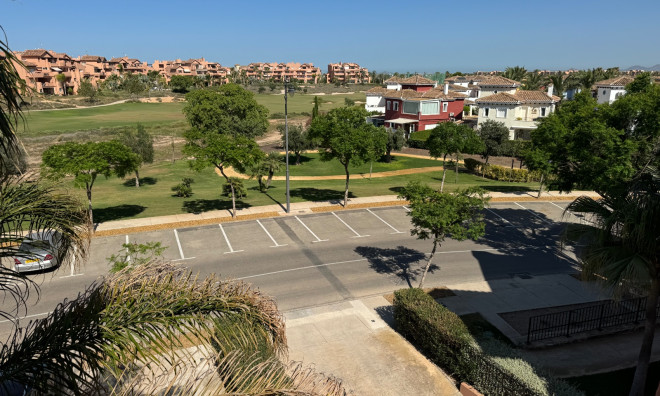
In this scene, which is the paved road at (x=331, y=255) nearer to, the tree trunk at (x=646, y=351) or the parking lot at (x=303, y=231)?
the parking lot at (x=303, y=231)

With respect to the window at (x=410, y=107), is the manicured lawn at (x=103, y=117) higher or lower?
lower

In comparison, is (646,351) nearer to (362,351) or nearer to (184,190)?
(362,351)

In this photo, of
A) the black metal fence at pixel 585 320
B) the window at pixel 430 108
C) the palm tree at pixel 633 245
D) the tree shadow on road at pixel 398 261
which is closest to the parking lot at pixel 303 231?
the tree shadow on road at pixel 398 261

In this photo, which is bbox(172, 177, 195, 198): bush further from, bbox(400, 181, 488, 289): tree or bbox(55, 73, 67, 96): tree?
bbox(55, 73, 67, 96): tree

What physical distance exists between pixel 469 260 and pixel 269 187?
62.2 feet

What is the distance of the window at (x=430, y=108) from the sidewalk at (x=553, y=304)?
41.4 metres

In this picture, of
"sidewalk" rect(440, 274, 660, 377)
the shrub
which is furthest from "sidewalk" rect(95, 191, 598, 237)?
"sidewalk" rect(440, 274, 660, 377)

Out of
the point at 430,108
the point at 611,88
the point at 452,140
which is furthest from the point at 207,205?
the point at 611,88

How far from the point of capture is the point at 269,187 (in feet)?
118

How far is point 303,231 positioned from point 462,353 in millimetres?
13828

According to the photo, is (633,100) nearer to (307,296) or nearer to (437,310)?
(437,310)

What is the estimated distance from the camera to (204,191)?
33.8 metres

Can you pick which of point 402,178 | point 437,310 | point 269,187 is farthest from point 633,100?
point 269,187

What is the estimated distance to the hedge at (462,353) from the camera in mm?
9898
